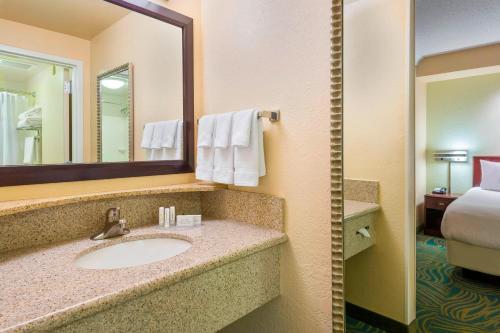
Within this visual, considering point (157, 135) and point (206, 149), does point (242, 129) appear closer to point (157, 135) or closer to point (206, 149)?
point (206, 149)

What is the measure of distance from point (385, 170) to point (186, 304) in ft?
2.54

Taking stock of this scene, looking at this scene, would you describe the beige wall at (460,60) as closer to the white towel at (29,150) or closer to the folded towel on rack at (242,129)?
the folded towel on rack at (242,129)

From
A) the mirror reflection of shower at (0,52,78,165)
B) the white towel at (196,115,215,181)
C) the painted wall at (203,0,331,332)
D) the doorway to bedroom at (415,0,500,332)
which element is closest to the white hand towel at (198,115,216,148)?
the white towel at (196,115,215,181)

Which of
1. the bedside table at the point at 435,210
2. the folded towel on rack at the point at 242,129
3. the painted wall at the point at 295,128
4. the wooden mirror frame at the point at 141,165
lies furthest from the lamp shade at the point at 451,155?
the wooden mirror frame at the point at 141,165

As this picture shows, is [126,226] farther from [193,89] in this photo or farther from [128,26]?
[128,26]

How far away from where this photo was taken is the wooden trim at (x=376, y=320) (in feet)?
3.39

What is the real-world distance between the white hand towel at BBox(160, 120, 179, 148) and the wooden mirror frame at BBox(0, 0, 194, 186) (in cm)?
7

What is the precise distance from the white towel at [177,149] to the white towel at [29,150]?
1.75 feet

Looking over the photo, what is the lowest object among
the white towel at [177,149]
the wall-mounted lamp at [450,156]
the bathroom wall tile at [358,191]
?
the bathroom wall tile at [358,191]

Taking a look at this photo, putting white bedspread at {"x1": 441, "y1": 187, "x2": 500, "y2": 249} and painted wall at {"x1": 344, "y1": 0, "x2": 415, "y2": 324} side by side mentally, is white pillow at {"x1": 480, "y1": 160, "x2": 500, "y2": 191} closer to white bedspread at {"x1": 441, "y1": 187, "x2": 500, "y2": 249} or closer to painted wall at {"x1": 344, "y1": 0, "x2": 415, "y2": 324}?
white bedspread at {"x1": 441, "y1": 187, "x2": 500, "y2": 249}

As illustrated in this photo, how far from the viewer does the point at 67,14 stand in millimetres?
1242

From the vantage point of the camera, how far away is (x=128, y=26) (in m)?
1.39

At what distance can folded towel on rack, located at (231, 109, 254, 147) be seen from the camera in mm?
1237

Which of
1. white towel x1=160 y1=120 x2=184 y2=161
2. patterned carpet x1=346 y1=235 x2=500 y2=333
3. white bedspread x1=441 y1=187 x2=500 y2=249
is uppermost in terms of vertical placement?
white towel x1=160 y1=120 x2=184 y2=161
